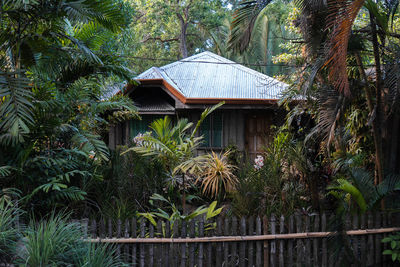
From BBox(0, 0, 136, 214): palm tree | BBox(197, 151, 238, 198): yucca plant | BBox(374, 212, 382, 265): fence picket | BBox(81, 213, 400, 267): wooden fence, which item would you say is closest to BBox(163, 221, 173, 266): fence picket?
BBox(81, 213, 400, 267): wooden fence

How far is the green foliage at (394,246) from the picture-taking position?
4.85 m

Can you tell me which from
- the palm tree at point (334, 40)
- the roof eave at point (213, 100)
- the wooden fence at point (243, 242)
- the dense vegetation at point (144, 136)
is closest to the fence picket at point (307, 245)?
the wooden fence at point (243, 242)

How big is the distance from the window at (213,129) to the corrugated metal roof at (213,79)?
99cm

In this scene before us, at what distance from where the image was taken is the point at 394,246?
4.87 m

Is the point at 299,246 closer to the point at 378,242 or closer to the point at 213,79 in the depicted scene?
the point at 378,242

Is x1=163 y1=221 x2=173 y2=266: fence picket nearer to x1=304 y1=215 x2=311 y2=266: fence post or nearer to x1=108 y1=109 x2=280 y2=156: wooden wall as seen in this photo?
x1=304 y1=215 x2=311 y2=266: fence post

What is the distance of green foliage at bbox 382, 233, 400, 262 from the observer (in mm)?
4852

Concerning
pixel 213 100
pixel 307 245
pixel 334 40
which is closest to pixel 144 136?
pixel 307 245

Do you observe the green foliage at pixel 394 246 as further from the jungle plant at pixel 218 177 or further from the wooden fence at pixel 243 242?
the jungle plant at pixel 218 177

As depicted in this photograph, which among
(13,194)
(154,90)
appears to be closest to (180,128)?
(13,194)

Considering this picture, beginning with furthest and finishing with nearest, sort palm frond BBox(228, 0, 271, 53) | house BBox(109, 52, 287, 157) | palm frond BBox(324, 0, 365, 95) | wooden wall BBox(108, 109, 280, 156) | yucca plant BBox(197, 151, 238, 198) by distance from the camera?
wooden wall BBox(108, 109, 280, 156)
house BBox(109, 52, 287, 157)
yucca plant BBox(197, 151, 238, 198)
palm frond BBox(228, 0, 271, 53)
palm frond BBox(324, 0, 365, 95)

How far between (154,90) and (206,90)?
1.93 metres

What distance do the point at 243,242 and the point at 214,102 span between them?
654 centimetres

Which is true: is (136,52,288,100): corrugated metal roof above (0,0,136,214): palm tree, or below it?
above
